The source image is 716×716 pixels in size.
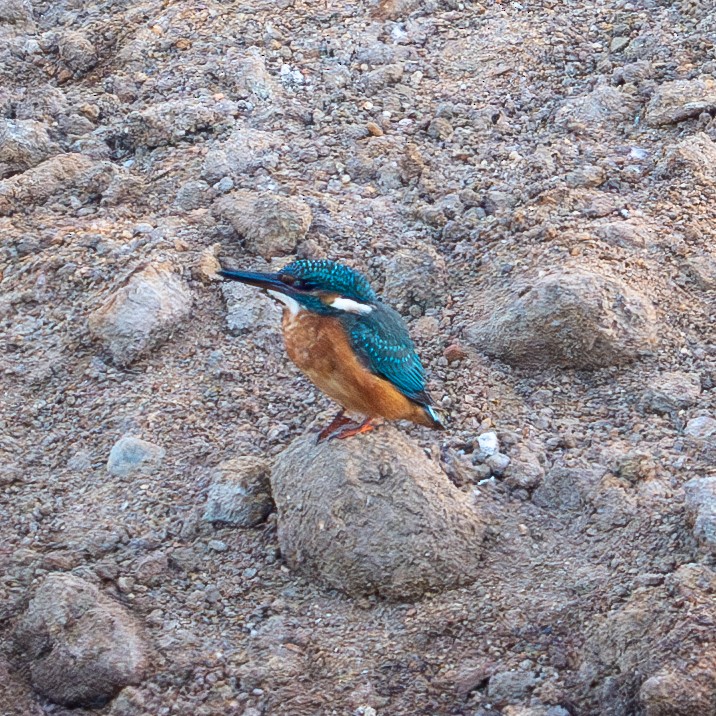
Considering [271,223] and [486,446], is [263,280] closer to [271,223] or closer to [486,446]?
[271,223]

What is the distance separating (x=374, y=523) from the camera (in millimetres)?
3494

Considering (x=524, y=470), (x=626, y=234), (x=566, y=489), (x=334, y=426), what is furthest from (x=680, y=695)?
(x=626, y=234)

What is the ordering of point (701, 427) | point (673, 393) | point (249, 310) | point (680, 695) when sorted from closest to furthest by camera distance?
point (680, 695)
point (701, 427)
point (673, 393)
point (249, 310)

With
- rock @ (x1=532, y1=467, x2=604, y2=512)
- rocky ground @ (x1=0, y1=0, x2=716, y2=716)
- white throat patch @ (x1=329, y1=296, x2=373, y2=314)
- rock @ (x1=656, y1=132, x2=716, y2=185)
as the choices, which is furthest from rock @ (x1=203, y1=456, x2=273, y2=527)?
rock @ (x1=656, y1=132, x2=716, y2=185)

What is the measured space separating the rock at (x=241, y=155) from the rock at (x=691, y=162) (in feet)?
5.57

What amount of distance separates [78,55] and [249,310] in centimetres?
204

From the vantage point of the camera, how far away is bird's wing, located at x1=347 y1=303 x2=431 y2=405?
3750mm

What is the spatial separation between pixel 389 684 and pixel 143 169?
111 inches

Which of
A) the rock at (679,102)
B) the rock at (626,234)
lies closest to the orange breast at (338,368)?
the rock at (626,234)

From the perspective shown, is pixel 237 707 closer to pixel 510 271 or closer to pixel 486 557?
pixel 486 557

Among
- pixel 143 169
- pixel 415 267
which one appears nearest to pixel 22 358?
pixel 143 169

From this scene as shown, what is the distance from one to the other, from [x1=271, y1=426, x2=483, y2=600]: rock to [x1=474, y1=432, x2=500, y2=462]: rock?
0.26m

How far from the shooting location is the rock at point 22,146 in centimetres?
513

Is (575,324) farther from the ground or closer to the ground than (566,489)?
farther from the ground
